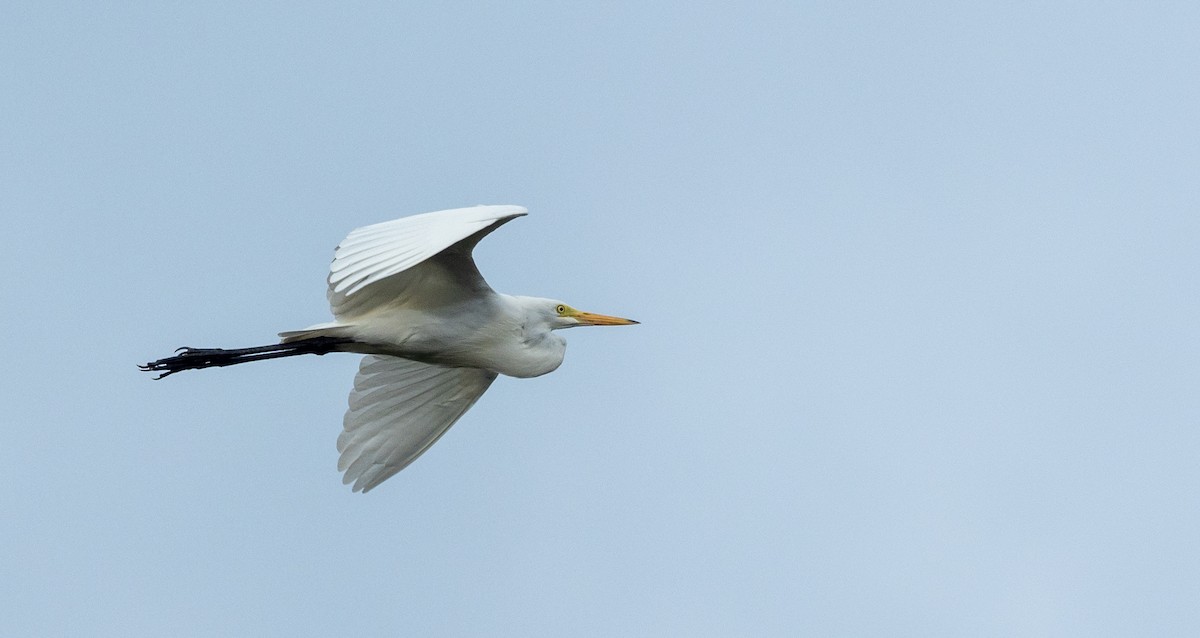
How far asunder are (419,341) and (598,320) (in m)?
1.73

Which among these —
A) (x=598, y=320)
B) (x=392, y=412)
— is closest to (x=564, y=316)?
(x=598, y=320)

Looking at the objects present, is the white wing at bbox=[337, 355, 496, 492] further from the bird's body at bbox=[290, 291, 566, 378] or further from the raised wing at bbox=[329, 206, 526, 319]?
the raised wing at bbox=[329, 206, 526, 319]

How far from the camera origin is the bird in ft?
32.6

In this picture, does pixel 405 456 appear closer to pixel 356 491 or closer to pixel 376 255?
pixel 356 491

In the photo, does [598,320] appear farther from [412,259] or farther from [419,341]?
[412,259]

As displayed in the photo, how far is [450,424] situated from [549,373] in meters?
1.05

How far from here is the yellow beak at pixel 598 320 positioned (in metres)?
12.3

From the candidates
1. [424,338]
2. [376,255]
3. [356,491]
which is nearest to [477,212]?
[376,255]

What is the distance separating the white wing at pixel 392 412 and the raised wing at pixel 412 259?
1080mm

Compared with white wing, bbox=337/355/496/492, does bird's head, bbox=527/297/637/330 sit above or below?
above

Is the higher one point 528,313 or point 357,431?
point 528,313

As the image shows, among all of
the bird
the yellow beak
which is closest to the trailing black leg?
the bird

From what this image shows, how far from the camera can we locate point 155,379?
37.1 feet

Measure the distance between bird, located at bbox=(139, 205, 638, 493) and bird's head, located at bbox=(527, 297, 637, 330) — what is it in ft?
0.03
